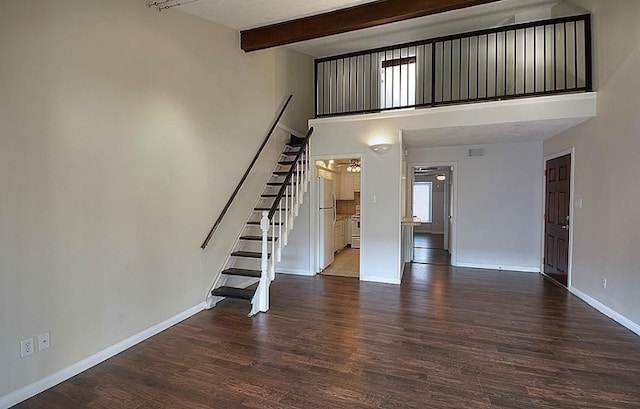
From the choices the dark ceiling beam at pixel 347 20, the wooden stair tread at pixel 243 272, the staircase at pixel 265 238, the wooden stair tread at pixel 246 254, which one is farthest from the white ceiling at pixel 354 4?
the wooden stair tread at pixel 243 272

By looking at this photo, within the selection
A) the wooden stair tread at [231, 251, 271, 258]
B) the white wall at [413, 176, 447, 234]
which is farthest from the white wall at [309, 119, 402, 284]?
the white wall at [413, 176, 447, 234]

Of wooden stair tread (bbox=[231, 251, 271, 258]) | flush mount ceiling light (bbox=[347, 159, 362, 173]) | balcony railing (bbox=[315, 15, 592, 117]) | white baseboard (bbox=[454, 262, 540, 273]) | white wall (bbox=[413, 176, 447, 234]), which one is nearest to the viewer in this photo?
wooden stair tread (bbox=[231, 251, 271, 258])

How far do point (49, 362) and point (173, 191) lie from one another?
176 cm

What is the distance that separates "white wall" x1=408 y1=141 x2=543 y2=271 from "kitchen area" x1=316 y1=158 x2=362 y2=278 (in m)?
2.17

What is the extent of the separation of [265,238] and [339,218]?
4.54 meters

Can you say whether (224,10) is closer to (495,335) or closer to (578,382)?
(495,335)

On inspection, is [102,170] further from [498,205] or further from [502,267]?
[502,267]

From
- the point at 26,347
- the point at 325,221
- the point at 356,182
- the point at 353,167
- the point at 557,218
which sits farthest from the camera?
the point at 356,182

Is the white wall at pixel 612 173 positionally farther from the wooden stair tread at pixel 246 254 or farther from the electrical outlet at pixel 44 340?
the electrical outlet at pixel 44 340

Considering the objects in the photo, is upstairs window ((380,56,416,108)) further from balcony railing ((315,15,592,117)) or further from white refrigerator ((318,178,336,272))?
Result: white refrigerator ((318,178,336,272))

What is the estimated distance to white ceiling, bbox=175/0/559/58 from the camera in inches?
136

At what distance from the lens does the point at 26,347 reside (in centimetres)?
226

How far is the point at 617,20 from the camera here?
11.8ft

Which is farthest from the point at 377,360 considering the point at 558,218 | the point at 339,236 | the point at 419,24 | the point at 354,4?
the point at 419,24
